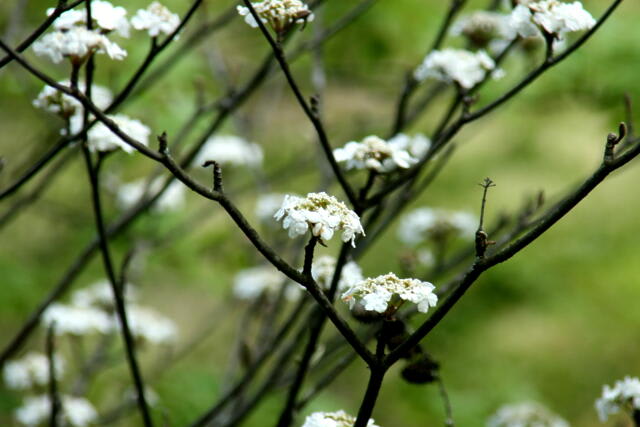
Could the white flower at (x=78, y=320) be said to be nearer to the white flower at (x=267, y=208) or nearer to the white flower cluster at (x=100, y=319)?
the white flower cluster at (x=100, y=319)

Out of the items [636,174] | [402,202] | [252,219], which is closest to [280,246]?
[402,202]

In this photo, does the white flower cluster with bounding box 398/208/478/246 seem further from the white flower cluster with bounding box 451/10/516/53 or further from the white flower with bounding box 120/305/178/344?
the white flower with bounding box 120/305/178/344

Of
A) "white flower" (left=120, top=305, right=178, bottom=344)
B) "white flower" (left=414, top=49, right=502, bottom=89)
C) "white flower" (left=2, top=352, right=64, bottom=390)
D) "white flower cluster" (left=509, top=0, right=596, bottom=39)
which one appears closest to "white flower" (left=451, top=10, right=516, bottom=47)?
"white flower" (left=414, top=49, right=502, bottom=89)

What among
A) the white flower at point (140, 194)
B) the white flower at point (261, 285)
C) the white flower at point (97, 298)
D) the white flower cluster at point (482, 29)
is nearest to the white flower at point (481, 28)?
the white flower cluster at point (482, 29)

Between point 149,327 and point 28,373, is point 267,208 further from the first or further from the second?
point 28,373

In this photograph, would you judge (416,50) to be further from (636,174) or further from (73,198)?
(636,174)

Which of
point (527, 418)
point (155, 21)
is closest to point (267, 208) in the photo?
point (527, 418)
